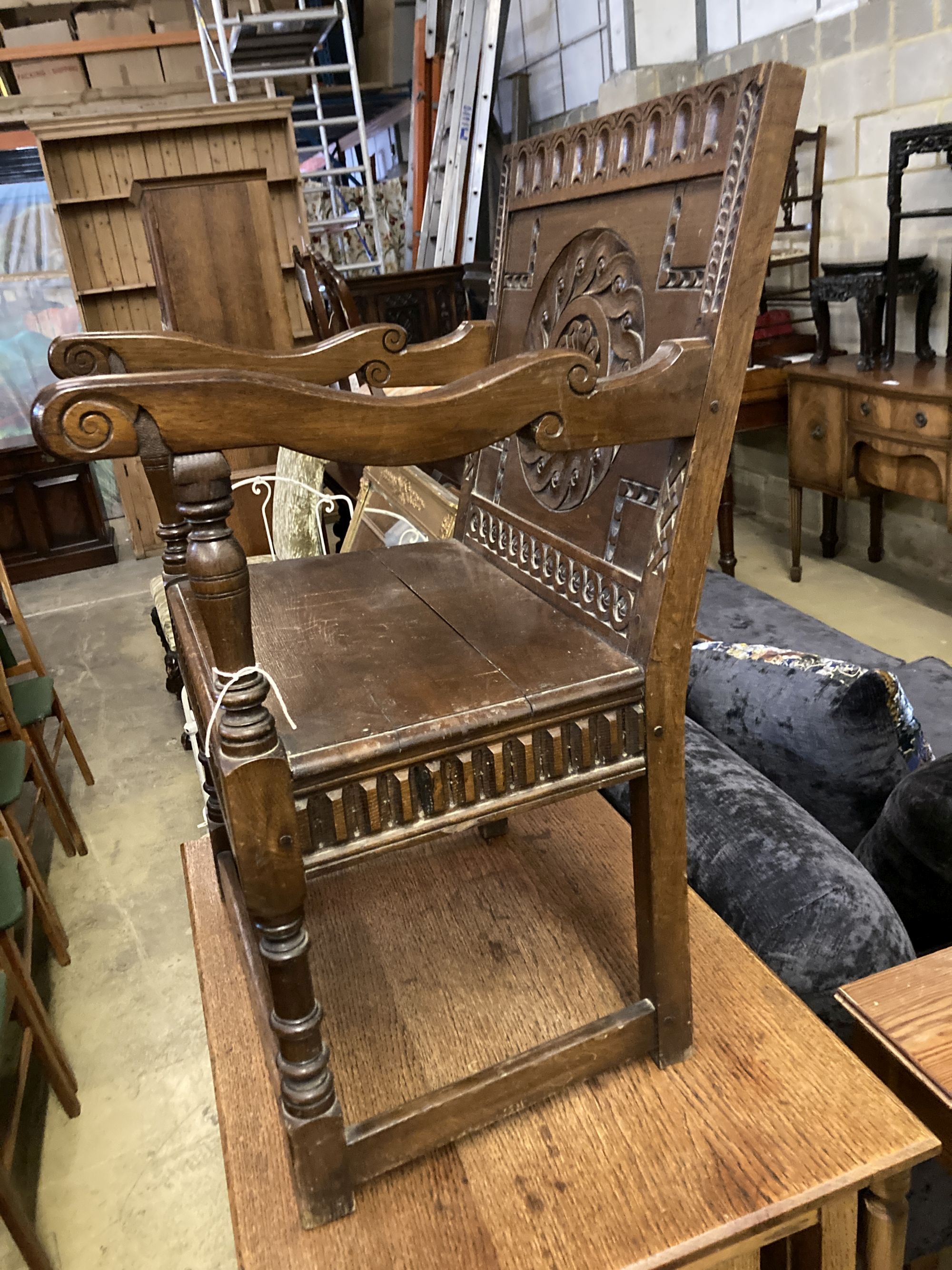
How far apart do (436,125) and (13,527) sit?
3.21 m

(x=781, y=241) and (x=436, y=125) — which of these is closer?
(x=781, y=241)

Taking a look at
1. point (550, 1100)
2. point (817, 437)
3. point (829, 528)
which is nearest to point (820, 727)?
point (550, 1100)

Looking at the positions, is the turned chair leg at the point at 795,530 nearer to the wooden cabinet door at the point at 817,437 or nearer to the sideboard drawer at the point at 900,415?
the wooden cabinet door at the point at 817,437

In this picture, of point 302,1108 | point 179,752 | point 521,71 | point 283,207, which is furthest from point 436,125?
point 302,1108

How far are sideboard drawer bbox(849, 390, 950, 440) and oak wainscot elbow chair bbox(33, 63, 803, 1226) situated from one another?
7.16 feet

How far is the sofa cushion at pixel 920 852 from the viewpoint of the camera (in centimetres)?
96

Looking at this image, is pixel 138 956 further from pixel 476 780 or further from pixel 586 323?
pixel 586 323

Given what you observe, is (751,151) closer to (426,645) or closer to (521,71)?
(426,645)

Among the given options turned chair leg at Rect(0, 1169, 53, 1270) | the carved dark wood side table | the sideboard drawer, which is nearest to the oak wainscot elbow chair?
turned chair leg at Rect(0, 1169, 53, 1270)

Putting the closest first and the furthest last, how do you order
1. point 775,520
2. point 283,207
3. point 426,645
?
point 426,645 → point 775,520 → point 283,207

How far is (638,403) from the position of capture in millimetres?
729

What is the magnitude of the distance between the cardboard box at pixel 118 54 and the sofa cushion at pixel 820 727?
19.1 ft

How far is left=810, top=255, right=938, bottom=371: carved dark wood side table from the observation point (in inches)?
121

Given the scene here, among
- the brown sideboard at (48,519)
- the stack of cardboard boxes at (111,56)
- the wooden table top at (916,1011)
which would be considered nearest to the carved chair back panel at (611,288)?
the wooden table top at (916,1011)
